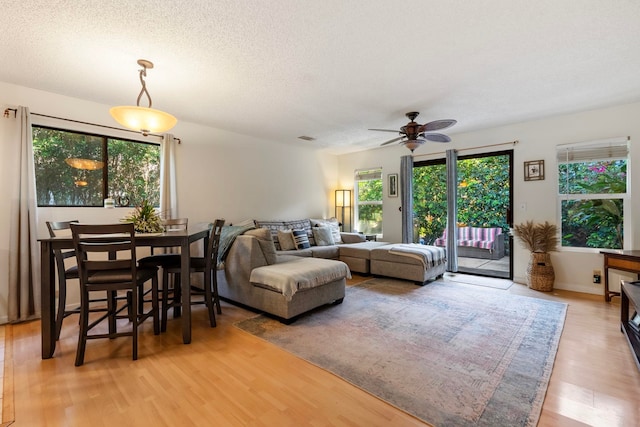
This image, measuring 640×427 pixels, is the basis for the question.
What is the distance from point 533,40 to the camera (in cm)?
220

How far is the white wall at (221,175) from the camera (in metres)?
3.07

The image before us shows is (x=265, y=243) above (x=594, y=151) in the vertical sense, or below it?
below

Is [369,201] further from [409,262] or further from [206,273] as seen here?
[206,273]

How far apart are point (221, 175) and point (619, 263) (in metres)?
5.39

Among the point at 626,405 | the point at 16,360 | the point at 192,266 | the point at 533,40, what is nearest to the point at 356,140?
the point at 533,40

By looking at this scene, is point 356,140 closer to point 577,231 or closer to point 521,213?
point 521,213

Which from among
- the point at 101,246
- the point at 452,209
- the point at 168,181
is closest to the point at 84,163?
the point at 168,181

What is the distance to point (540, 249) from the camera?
4125mm

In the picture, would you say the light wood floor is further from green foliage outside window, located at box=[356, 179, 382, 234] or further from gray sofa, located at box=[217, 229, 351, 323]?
green foliage outside window, located at box=[356, 179, 382, 234]

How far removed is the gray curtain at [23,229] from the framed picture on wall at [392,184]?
17.4 feet

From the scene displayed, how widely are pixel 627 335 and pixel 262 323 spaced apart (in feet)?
10.3

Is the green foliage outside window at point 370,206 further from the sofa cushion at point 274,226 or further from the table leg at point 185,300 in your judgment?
the table leg at point 185,300

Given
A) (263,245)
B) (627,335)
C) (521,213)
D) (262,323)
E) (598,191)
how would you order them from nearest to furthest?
(627,335) → (262,323) → (263,245) → (598,191) → (521,213)

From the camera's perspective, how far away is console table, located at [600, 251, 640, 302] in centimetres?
308
